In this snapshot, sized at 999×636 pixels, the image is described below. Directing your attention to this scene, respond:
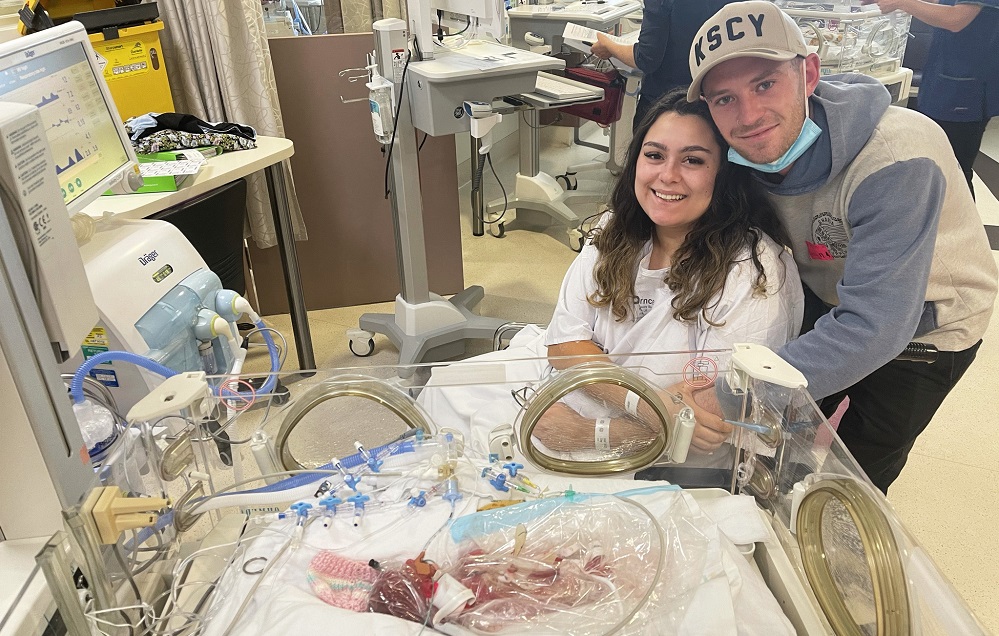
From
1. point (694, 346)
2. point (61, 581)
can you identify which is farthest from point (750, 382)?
point (61, 581)

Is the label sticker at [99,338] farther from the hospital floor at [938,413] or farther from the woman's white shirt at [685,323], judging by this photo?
the hospital floor at [938,413]

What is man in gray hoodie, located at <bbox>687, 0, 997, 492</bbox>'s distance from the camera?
125cm

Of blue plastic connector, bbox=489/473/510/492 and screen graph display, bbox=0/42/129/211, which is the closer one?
blue plastic connector, bbox=489/473/510/492

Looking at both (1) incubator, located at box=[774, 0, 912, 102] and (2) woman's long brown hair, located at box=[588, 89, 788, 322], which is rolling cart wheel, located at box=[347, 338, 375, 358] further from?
(1) incubator, located at box=[774, 0, 912, 102]

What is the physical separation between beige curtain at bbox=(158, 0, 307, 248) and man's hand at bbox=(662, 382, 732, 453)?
203cm

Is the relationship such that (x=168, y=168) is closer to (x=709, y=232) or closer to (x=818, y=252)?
(x=709, y=232)

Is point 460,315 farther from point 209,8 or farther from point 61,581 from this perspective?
point 61,581

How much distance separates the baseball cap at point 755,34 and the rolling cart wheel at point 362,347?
1.85 metres

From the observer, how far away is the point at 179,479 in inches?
39.8

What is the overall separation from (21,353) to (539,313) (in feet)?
8.01

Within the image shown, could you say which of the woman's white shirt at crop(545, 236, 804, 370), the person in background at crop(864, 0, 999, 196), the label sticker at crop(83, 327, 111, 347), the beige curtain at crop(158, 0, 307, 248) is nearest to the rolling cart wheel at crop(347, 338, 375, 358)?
the beige curtain at crop(158, 0, 307, 248)

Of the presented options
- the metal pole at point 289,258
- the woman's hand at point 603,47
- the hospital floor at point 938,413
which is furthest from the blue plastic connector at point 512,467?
the woman's hand at point 603,47

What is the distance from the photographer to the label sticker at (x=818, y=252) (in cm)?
142

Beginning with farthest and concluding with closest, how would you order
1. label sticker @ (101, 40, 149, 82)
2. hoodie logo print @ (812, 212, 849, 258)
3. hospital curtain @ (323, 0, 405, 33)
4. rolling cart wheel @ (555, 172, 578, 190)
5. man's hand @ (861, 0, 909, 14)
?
rolling cart wheel @ (555, 172, 578, 190) → hospital curtain @ (323, 0, 405, 33) → label sticker @ (101, 40, 149, 82) → man's hand @ (861, 0, 909, 14) → hoodie logo print @ (812, 212, 849, 258)
